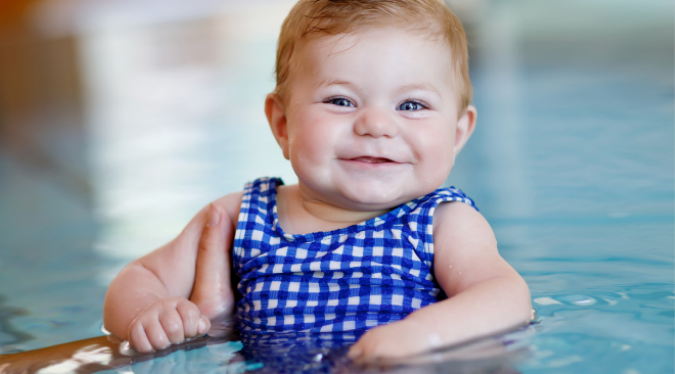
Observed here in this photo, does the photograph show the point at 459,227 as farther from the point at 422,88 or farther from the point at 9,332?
the point at 9,332

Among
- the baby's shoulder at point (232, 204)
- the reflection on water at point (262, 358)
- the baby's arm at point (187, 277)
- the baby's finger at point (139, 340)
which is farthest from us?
the baby's shoulder at point (232, 204)

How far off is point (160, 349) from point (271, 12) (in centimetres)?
726

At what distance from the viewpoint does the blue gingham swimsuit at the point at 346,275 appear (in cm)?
119

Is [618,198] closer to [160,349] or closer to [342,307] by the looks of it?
[342,307]

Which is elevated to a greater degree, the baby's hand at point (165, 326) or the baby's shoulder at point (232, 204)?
the baby's shoulder at point (232, 204)

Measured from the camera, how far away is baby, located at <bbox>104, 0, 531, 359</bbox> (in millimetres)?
1185

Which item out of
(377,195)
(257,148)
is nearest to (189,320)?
(377,195)

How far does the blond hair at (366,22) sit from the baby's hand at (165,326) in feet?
1.51

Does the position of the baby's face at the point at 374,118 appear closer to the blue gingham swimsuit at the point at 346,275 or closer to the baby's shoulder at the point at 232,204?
the blue gingham swimsuit at the point at 346,275

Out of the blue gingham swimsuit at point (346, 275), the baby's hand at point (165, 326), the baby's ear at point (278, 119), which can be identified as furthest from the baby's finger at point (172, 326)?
the baby's ear at point (278, 119)

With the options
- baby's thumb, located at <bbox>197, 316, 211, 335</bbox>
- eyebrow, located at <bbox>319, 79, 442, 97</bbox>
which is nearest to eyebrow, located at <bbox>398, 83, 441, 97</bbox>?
eyebrow, located at <bbox>319, 79, 442, 97</bbox>

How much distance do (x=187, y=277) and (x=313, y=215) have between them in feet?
0.99

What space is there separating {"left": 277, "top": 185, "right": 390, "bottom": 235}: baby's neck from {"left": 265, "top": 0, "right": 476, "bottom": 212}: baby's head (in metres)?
0.04

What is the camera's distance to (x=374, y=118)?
1.17 metres
